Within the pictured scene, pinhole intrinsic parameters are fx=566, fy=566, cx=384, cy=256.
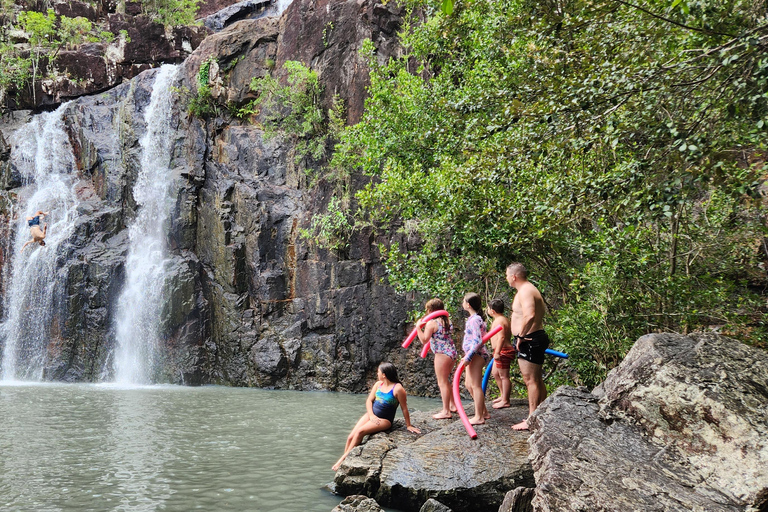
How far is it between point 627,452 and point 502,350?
3033mm

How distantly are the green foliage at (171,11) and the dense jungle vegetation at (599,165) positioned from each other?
910 inches

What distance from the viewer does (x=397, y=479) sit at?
580 centimetres

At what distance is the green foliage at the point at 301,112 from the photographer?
20.2 meters

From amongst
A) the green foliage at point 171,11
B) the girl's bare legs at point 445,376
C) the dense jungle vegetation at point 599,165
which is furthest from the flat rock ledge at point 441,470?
the green foliage at point 171,11

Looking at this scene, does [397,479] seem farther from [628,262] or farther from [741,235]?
[741,235]

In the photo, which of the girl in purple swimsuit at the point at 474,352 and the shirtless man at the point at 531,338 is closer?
the shirtless man at the point at 531,338

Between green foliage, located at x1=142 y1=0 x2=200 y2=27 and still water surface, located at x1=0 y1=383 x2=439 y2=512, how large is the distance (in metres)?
24.4

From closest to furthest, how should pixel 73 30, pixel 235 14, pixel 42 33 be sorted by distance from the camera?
1. pixel 42 33
2. pixel 73 30
3. pixel 235 14

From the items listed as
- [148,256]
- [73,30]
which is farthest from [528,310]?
[73,30]

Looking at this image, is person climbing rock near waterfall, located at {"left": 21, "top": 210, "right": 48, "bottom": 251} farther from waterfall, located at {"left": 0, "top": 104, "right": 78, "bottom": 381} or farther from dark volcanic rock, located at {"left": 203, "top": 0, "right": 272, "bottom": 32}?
dark volcanic rock, located at {"left": 203, "top": 0, "right": 272, "bottom": 32}

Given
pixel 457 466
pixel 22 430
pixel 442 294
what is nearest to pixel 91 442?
pixel 22 430

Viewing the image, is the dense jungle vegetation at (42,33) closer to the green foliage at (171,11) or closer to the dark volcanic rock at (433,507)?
the green foliage at (171,11)

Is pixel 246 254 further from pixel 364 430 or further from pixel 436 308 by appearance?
pixel 364 430

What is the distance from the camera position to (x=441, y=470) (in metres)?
5.81
